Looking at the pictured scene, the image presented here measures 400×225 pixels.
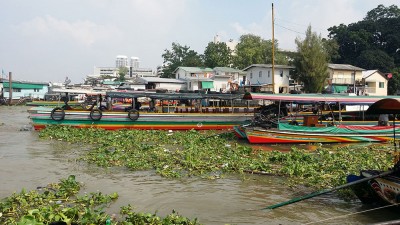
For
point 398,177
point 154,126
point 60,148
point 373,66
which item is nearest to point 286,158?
point 398,177

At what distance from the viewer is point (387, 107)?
7.63 m

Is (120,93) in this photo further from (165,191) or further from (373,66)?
(373,66)

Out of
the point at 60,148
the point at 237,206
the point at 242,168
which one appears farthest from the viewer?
the point at 60,148

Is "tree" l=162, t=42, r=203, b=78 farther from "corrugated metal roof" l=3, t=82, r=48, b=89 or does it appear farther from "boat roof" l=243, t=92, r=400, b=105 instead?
"boat roof" l=243, t=92, r=400, b=105

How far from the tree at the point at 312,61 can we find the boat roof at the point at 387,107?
108 ft

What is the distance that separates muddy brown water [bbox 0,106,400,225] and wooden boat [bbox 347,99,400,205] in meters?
0.33

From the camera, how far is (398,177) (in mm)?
6922

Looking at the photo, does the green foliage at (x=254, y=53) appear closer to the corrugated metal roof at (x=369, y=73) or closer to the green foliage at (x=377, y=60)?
the corrugated metal roof at (x=369, y=73)

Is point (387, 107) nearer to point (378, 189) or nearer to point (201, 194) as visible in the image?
point (378, 189)

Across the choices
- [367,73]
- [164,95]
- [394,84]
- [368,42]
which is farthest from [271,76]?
[368,42]

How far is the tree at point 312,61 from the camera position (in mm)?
39438

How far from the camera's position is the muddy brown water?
7531 mm

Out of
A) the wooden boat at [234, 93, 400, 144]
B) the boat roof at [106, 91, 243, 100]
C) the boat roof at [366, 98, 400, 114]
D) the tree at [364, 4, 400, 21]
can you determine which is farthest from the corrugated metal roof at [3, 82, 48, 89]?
the tree at [364, 4, 400, 21]

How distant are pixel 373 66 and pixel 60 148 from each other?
54274mm
